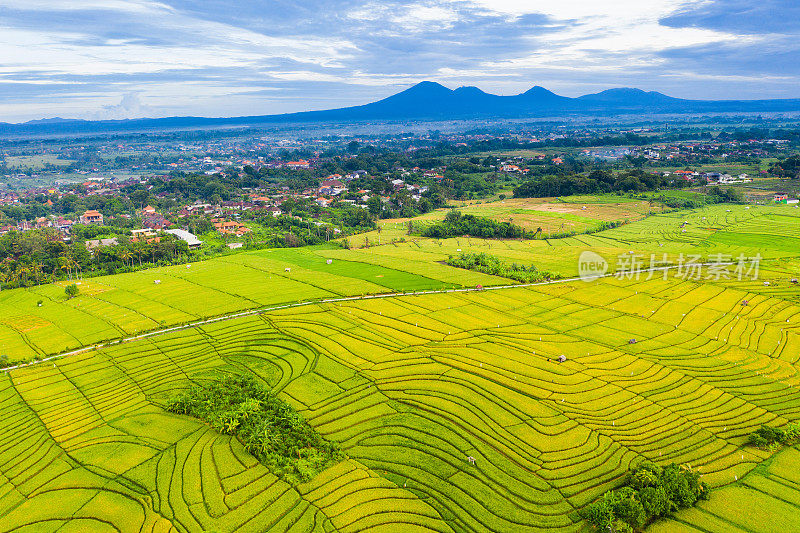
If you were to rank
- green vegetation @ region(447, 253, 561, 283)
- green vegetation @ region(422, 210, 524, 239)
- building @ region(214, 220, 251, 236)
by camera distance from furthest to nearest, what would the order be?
1. building @ region(214, 220, 251, 236)
2. green vegetation @ region(422, 210, 524, 239)
3. green vegetation @ region(447, 253, 561, 283)

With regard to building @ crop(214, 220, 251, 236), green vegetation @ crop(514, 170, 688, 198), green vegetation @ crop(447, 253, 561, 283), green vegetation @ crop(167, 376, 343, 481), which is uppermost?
green vegetation @ crop(514, 170, 688, 198)

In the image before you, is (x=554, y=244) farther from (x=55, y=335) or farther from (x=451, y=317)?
(x=55, y=335)

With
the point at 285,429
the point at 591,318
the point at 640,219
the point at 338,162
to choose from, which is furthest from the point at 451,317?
the point at 338,162

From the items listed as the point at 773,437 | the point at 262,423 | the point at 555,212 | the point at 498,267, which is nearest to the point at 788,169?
the point at 555,212

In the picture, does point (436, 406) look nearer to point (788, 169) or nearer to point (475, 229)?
point (475, 229)

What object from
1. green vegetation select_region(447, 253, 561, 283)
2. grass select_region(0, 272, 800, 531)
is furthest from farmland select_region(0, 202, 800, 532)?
green vegetation select_region(447, 253, 561, 283)

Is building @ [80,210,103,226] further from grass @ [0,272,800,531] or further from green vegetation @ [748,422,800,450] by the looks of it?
green vegetation @ [748,422,800,450]
